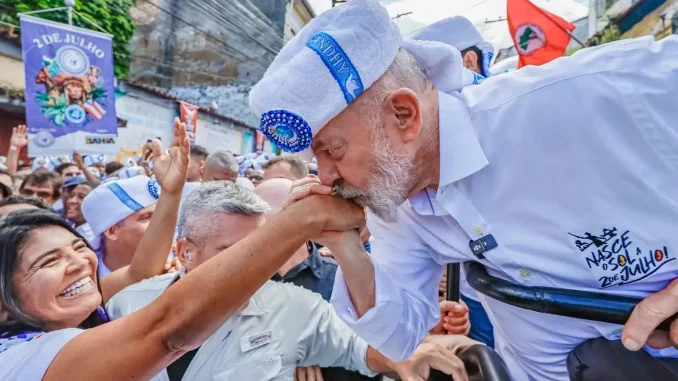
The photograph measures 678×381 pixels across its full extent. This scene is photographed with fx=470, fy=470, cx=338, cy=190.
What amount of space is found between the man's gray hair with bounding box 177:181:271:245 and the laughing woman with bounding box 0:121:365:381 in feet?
2.09

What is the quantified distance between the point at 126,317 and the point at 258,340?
2.80 ft

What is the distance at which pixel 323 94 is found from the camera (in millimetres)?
1212

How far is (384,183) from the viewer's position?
1.34 metres

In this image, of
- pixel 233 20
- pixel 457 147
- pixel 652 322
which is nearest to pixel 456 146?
pixel 457 147

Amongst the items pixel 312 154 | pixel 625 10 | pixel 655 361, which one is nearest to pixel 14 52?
pixel 312 154

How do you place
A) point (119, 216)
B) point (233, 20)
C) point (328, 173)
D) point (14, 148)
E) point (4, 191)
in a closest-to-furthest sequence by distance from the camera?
1. point (328, 173)
2. point (119, 216)
3. point (4, 191)
4. point (14, 148)
5. point (233, 20)

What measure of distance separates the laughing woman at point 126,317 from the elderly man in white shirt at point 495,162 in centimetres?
20

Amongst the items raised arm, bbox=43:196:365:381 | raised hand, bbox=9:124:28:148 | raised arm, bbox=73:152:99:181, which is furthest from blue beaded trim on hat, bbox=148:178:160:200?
raised hand, bbox=9:124:28:148

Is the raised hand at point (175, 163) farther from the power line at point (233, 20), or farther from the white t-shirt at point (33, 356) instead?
the power line at point (233, 20)

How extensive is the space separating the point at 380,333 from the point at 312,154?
566 millimetres

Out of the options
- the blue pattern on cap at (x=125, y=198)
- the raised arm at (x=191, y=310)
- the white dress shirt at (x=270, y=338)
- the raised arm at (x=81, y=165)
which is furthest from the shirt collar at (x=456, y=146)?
the raised arm at (x=81, y=165)

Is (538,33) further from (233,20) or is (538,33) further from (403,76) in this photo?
(233,20)

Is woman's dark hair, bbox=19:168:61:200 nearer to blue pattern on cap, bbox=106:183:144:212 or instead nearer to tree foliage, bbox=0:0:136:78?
blue pattern on cap, bbox=106:183:144:212

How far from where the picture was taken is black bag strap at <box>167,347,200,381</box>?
1907 millimetres
